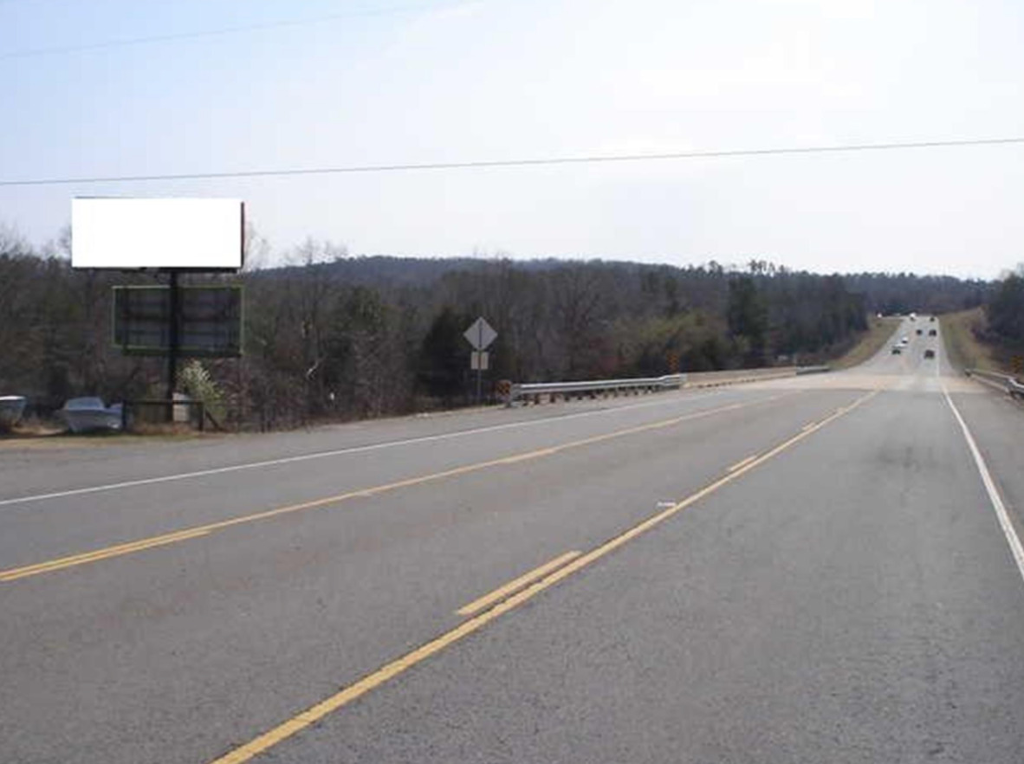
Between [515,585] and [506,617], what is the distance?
3.88 ft

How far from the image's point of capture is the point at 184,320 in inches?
1355

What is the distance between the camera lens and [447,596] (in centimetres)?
913

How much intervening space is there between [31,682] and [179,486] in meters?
10.3

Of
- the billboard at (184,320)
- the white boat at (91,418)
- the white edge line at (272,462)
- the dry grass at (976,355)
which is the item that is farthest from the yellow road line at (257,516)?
the dry grass at (976,355)

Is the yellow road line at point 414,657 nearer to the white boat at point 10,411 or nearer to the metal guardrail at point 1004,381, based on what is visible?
the white boat at point 10,411

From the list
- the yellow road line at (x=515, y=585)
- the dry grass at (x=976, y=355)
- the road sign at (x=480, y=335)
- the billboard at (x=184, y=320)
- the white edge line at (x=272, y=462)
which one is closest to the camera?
the yellow road line at (x=515, y=585)

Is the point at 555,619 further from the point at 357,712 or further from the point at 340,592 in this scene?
the point at 357,712

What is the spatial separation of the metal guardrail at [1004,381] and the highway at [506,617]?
138 feet

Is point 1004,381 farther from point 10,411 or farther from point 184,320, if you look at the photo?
point 10,411

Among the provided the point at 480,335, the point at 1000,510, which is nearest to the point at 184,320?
the point at 480,335

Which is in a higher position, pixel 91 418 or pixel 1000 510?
pixel 1000 510

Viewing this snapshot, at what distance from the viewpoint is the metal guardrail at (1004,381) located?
2266 inches

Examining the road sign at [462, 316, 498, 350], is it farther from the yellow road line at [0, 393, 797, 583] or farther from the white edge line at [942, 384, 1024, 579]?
the white edge line at [942, 384, 1024, 579]

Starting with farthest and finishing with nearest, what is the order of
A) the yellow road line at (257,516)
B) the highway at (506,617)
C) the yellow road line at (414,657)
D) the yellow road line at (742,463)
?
the yellow road line at (742,463) → the yellow road line at (257,516) → the highway at (506,617) → the yellow road line at (414,657)
